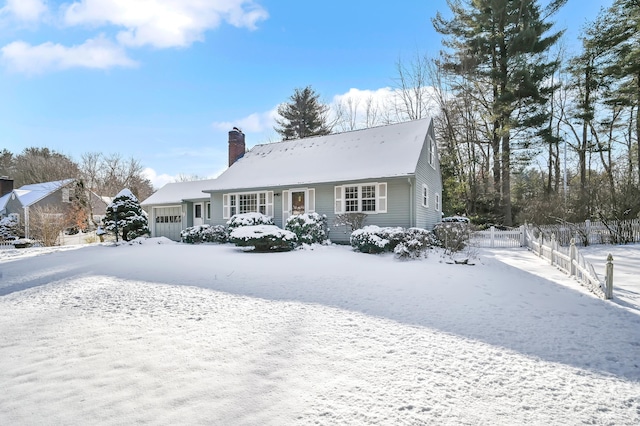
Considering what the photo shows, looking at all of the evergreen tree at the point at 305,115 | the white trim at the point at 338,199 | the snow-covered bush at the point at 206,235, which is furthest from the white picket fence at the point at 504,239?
the evergreen tree at the point at 305,115

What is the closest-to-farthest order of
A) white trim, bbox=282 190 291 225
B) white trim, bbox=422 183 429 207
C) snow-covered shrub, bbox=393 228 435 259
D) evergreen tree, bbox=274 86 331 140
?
snow-covered shrub, bbox=393 228 435 259 → white trim, bbox=422 183 429 207 → white trim, bbox=282 190 291 225 → evergreen tree, bbox=274 86 331 140

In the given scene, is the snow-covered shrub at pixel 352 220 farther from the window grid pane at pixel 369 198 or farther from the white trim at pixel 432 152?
the white trim at pixel 432 152

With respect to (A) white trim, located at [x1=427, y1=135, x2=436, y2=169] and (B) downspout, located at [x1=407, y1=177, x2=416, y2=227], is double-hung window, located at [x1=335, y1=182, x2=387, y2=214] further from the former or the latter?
(A) white trim, located at [x1=427, y1=135, x2=436, y2=169]

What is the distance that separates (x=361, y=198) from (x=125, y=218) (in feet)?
42.2

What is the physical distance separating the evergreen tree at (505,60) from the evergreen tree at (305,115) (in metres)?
14.6

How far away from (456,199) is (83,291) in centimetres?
2621

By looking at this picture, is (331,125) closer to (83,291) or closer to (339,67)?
(339,67)

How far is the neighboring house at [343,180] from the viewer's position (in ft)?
46.2

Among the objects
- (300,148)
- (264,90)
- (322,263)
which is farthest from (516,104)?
(322,263)

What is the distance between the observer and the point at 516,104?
2250cm

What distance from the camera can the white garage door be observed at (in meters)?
22.0

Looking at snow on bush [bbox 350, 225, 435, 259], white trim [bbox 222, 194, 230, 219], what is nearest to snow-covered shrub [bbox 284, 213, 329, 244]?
snow on bush [bbox 350, 225, 435, 259]

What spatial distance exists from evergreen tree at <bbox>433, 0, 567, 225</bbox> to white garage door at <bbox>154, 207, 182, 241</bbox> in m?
23.7

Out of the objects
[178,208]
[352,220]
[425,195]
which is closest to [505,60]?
[425,195]
